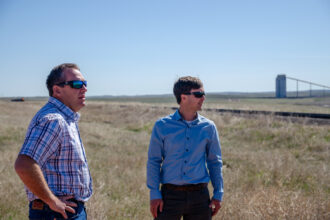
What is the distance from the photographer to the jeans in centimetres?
272

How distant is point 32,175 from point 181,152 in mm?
1286

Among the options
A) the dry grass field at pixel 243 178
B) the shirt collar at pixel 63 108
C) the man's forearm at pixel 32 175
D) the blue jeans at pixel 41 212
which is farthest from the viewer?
the dry grass field at pixel 243 178

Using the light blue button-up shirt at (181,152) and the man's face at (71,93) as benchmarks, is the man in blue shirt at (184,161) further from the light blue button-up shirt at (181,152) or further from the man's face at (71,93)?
the man's face at (71,93)

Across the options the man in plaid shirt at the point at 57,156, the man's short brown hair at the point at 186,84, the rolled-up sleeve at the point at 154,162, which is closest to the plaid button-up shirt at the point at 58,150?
the man in plaid shirt at the point at 57,156

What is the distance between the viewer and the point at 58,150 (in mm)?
2088

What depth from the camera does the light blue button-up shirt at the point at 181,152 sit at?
2.73 meters

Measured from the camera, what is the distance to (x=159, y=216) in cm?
275

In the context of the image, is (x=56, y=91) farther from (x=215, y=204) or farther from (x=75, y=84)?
(x=215, y=204)

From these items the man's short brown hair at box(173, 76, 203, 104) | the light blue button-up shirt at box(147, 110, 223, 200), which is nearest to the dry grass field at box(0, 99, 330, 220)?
the light blue button-up shirt at box(147, 110, 223, 200)

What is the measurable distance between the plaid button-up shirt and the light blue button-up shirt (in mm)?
700

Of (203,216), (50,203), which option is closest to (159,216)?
(203,216)

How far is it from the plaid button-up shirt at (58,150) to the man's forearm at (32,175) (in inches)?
1.6

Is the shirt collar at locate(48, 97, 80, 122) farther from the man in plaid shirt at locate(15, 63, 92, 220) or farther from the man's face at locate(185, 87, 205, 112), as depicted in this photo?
the man's face at locate(185, 87, 205, 112)

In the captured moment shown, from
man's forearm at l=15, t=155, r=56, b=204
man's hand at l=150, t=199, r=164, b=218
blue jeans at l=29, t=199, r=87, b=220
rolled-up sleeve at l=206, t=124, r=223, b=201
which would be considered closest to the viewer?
man's forearm at l=15, t=155, r=56, b=204
